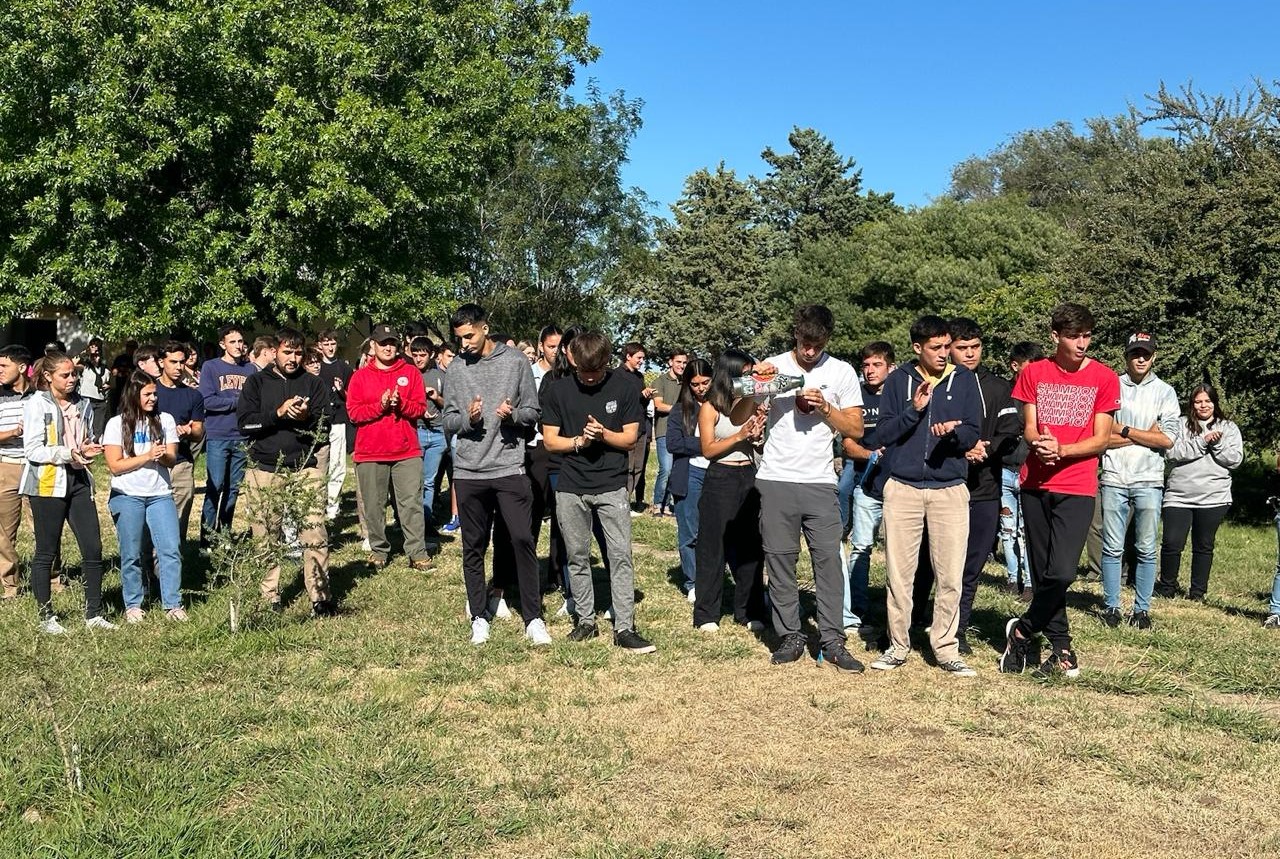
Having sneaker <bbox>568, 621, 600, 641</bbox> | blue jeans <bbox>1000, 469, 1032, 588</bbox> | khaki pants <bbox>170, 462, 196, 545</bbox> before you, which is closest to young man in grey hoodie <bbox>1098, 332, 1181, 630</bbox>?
blue jeans <bbox>1000, 469, 1032, 588</bbox>

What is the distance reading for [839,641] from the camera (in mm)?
6680

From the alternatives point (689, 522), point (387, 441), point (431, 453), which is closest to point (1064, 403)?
point (689, 522)

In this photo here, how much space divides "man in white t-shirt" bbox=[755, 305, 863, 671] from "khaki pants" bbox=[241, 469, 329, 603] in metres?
3.11

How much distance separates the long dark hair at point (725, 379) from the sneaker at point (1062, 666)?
2.44 metres

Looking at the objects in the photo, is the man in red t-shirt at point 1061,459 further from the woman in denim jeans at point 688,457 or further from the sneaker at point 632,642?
the woman in denim jeans at point 688,457

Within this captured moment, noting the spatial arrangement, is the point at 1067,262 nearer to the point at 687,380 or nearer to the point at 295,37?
the point at 687,380

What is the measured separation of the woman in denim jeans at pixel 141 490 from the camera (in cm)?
736

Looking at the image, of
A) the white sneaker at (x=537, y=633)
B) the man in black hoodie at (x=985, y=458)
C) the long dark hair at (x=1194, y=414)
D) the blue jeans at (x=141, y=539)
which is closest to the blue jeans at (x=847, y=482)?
the man in black hoodie at (x=985, y=458)

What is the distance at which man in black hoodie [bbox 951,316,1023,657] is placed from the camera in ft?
22.7

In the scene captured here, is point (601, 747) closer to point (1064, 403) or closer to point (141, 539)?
point (1064, 403)

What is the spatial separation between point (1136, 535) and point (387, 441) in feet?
19.8

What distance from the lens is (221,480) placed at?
10156 mm

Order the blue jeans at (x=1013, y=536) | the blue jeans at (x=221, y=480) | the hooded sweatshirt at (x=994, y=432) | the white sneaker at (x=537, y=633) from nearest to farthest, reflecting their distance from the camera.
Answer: the hooded sweatshirt at (x=994, y=432) → the white sneaker at (x=537, y=633) → the blue jeans at (x=1013, y=536) → the blue jeans at (x=221, y=480)

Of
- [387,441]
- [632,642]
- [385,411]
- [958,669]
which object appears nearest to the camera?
[958,669]
